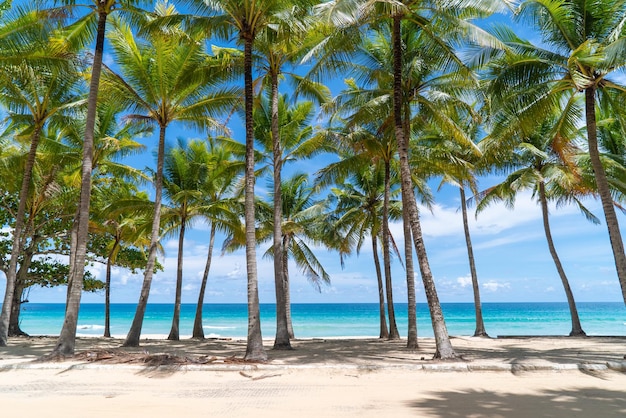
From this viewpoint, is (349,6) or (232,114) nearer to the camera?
(349,6)

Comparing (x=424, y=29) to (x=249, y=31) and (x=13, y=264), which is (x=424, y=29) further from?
(x=13, y=264)

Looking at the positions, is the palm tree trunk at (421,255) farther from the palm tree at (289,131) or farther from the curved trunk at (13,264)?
the curved trunk at (13,264)

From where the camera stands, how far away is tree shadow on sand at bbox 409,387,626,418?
524 centimetres

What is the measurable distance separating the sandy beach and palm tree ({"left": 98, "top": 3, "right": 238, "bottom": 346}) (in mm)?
5737

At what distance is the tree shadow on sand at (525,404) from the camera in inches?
206

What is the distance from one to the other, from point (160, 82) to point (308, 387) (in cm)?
1086

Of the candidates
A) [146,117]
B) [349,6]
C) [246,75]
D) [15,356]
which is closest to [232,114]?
[146,117]

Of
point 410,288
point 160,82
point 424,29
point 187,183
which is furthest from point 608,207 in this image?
point 187,183

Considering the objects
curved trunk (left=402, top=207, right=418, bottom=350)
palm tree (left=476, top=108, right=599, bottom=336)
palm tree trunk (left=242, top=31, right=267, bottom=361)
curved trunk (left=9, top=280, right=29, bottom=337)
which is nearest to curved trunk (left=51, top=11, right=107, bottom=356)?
palm tree trunk (left=242, top=31, right=267, bottom=361)

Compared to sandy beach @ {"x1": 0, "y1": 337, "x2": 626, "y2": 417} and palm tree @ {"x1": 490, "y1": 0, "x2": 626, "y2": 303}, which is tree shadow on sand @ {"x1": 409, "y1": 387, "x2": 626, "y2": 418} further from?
palm tree @ {"x1": 490, "y1": 0, "x2": 626, "y2": 303}

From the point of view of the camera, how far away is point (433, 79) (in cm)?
1343

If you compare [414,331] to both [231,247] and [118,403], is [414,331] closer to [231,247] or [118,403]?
[118,403]

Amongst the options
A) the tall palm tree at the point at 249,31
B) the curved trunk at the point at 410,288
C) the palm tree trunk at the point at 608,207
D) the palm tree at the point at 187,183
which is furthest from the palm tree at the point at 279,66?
the palm tree trunk at the point at 608,207

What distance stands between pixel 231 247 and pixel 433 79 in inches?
512
